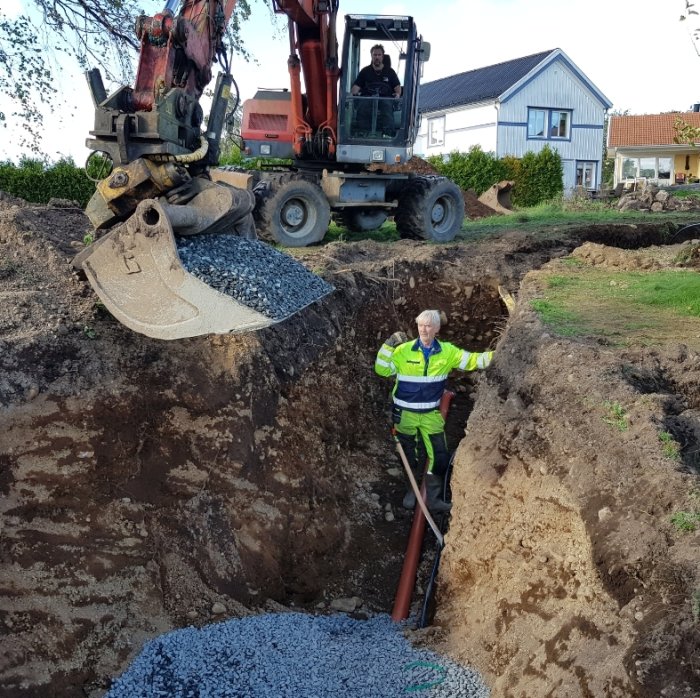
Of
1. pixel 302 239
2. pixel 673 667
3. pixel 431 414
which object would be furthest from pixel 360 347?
pixel 673 667

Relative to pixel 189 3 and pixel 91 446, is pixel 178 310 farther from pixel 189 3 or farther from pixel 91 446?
pixel 189 3

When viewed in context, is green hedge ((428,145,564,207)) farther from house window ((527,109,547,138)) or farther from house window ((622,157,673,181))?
house window ((622,157,673,181))

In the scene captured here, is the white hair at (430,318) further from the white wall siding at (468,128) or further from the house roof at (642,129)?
the house roof at (642,129)

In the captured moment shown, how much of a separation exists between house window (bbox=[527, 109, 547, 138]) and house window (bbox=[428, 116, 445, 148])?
15.1 feet

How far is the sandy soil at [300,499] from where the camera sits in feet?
13.9

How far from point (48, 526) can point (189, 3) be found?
14.7ft

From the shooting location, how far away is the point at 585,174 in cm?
3950

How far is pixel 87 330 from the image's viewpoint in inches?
259

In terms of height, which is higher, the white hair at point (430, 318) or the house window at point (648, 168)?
the house window at point (648, 168)

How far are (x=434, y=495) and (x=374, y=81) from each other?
24.1 feet

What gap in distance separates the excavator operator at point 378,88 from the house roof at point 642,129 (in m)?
36.4

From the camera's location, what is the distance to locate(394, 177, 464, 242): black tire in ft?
43.5

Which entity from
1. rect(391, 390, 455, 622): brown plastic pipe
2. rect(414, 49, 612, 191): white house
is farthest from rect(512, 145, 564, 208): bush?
rect(391, 390, 455, 622): brown plastic pipe

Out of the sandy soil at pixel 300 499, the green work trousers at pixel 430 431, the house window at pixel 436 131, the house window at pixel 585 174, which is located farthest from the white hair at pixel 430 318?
the house window at pixel 436 131
